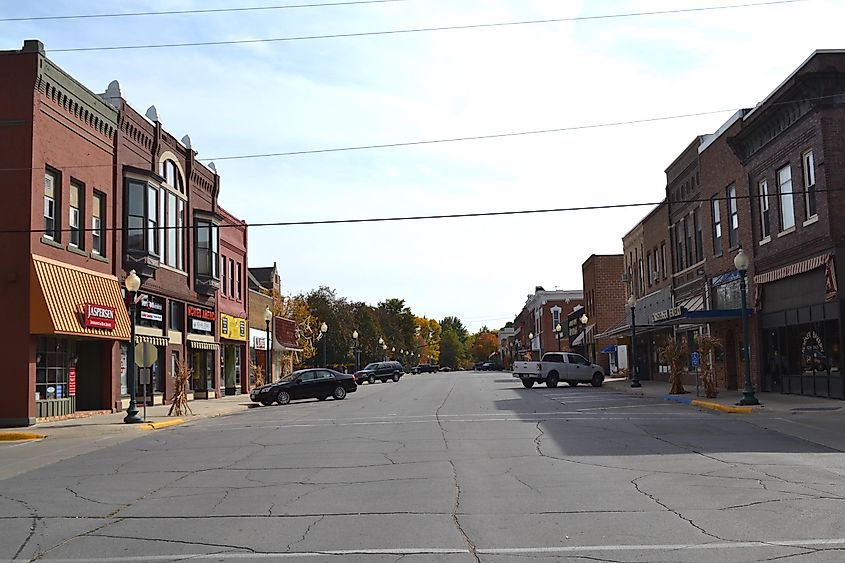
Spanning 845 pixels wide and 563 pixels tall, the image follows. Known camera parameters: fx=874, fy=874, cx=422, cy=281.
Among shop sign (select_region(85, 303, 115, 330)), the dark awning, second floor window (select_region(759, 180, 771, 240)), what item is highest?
second floor window (select_region(759, 180, 771, 240))

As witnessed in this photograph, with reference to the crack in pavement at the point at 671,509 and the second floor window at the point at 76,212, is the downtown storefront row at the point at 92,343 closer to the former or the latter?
the second floor window at the point at 76,212

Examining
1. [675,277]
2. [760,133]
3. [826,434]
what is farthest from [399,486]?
[675,277]

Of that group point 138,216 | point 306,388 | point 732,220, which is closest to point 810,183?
→ point 732,220

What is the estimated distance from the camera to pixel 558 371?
46.2m

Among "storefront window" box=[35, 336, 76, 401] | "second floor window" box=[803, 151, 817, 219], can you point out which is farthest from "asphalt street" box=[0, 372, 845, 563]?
"second floor window" box=[803, 151, 817, 219]

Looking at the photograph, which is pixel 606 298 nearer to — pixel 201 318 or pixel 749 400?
pixel 201 318

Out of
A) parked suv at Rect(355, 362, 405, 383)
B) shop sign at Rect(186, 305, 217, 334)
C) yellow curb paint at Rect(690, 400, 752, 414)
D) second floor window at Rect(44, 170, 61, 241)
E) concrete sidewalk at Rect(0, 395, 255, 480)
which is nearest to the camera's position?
concrete sidewalk at Rect(0, 395, 255, 480)

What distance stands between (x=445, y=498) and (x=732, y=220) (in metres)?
26.9

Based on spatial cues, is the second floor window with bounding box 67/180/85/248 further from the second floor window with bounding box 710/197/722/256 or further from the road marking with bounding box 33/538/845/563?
the second floor window with bounding box 710/197/722/256

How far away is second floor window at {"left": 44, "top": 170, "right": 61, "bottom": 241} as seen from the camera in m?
26.7

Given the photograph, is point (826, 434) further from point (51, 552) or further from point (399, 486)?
point (51, 552)

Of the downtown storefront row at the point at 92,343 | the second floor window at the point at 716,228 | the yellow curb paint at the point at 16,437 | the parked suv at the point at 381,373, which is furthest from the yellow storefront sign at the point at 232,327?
the second floor window at the point at 716,228

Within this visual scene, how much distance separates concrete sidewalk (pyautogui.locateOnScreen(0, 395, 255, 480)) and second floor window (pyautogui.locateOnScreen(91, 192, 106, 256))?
575cm

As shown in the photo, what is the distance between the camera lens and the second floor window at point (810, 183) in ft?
87.0
